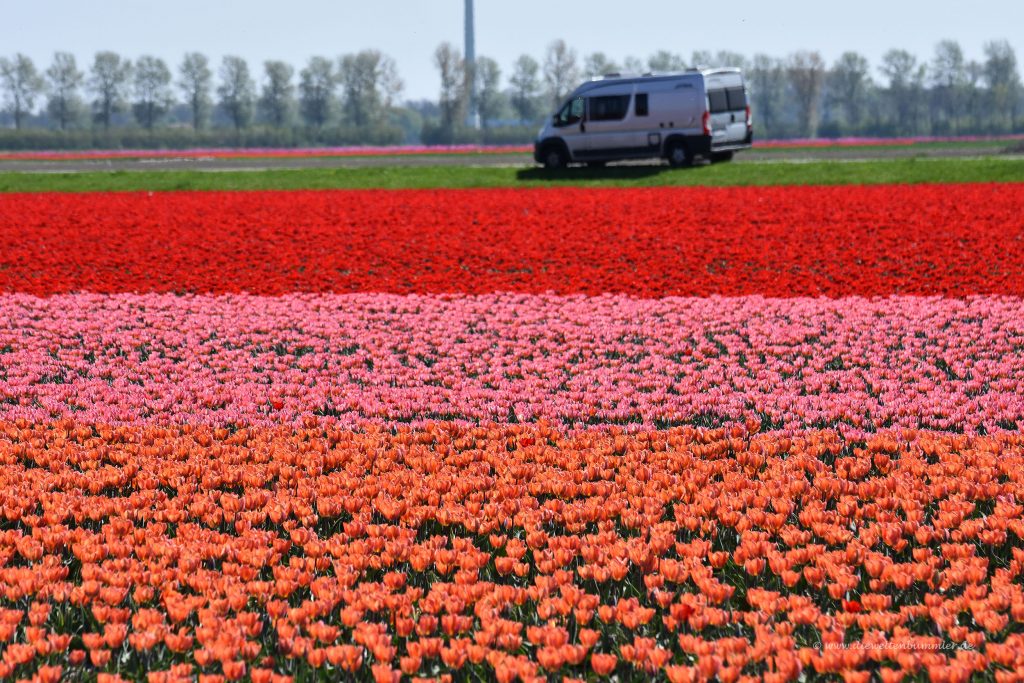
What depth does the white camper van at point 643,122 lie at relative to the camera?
30.5 metres

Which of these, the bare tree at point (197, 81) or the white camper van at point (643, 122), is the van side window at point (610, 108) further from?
the bare tree at point (197, 81)

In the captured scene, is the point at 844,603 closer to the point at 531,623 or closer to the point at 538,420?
the point at 531,623

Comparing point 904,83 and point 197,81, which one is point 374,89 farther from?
point 904,83

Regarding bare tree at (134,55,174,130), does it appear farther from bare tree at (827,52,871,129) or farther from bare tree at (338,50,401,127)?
bare tree at (827,52,871,129)

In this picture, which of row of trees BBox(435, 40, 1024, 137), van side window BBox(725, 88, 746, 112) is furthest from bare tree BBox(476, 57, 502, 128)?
van side window BBox(725, 88, 746, 112)

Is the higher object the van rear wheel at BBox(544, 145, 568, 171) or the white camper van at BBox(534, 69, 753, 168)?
the white camper van at BBox(534, 69, 753, 168)

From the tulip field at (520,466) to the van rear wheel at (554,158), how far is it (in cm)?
1668

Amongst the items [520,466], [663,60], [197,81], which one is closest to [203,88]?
[197,81]

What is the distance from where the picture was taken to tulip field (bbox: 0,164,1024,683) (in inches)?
172

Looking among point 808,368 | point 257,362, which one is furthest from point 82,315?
point 808,368

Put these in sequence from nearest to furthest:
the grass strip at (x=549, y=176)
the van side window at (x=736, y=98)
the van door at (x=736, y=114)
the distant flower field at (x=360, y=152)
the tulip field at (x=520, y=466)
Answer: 1. the tulip field at (x=520, y=466)
2. the grass strip at (x=549, y=176)
3. the van door at (x=736, y=114)
4. the van side window at (x=736, y=98)
5. the distant flower field at (x=360, y=152)

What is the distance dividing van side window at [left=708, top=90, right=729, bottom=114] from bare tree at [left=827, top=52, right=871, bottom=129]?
3801 inches

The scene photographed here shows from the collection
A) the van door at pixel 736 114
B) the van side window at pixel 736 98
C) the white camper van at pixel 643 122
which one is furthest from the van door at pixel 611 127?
the van side window at pixel 736 98

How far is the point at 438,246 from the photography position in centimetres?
1608
